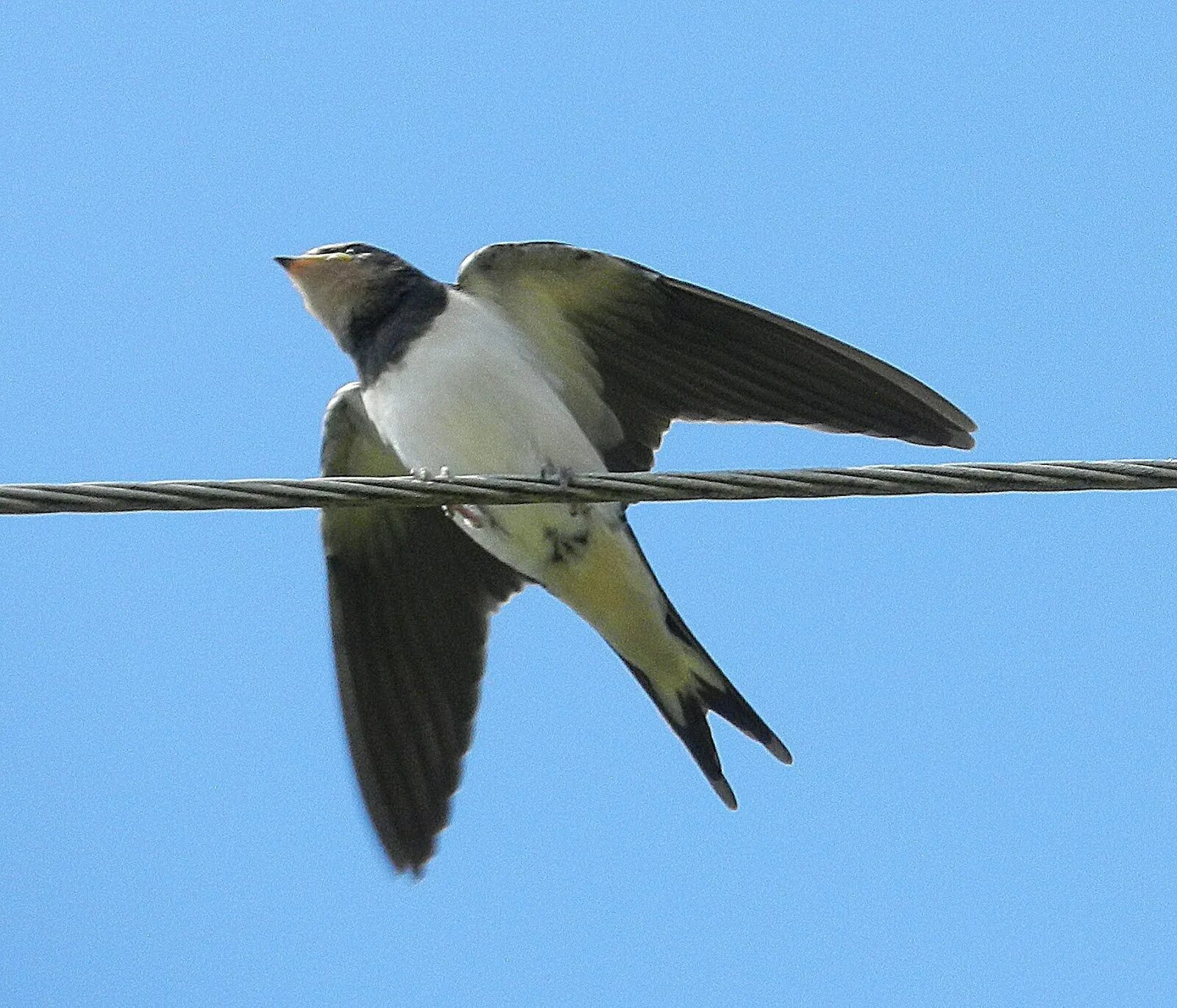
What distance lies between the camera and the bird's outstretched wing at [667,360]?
5.45m

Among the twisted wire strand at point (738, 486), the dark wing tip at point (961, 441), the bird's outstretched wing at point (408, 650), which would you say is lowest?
the twisted wire strand at point (738, 486)

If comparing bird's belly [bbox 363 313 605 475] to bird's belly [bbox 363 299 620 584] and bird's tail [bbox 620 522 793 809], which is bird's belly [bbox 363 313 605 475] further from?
bird's tail [bbox 620 522 793 809]

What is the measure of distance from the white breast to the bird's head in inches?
11.9

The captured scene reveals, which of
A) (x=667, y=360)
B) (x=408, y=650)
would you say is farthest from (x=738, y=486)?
(x=408, y=650)

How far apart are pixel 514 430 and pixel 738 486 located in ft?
6.18

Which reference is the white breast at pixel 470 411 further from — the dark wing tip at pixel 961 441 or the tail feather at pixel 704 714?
the dark wing tip at pixel 961 441

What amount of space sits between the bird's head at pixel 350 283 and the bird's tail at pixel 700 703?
4.16 ft

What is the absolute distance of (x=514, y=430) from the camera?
5590mm

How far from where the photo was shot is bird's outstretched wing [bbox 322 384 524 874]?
6.66 metres

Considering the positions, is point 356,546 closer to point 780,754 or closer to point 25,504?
point 780,754

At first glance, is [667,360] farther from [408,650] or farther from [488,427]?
[408,650]

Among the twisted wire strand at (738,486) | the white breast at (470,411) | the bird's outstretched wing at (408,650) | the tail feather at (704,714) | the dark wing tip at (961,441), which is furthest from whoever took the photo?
the bird's outstretched wing at (408,650)

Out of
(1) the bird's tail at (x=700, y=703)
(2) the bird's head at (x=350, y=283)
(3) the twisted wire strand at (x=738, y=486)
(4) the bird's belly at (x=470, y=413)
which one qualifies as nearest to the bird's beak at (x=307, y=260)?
(2) the bird's head at (x=350, y=283)

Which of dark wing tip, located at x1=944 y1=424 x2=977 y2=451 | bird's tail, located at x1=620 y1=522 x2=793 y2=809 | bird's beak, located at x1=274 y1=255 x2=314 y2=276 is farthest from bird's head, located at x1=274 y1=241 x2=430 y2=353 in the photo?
dark wing tip, located at x1=944 y1=424 x2=977 y2=451
